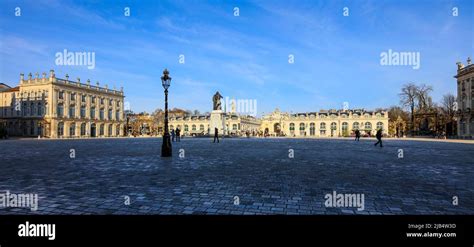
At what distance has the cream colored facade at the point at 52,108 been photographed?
69312 millimetres

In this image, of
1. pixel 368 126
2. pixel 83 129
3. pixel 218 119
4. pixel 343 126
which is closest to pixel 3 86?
pixel 83 129

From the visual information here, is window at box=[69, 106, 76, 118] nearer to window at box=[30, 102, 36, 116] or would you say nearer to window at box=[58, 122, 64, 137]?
window at box=[58, 122, 64, 137]

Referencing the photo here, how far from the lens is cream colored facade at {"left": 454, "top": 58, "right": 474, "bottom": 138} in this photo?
57.7 meters

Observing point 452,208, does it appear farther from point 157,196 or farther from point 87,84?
point 87,84

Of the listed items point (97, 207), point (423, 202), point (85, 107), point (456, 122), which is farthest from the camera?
point (85, 107)

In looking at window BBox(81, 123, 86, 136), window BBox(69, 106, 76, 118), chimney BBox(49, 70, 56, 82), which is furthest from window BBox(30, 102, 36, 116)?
window BBox(81, 123, 86, 136)

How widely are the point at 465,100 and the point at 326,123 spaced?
141 feet

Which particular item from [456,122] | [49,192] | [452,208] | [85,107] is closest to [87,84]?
[85,107]

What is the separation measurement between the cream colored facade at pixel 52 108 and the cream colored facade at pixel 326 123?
2126 inches

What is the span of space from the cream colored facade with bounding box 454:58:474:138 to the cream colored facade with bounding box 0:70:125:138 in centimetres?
9093

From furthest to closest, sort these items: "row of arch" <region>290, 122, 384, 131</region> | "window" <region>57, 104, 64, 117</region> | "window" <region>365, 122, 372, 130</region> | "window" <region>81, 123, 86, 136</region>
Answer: "window" <region>365, 122, 372, 130</region> < "row of arch" <region>290, 122, 384, 131</region> < "window" <region>81, 123, 86, 136</region> < "window" <region>57, 104, 64, 117</region>
